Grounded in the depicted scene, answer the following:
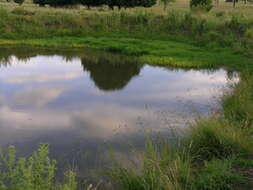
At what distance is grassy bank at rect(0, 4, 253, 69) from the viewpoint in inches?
634

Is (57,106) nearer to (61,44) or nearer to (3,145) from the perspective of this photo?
(3,145)

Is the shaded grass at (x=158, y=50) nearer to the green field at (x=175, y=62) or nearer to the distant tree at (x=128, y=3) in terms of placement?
the green field at (x=175, y=62)

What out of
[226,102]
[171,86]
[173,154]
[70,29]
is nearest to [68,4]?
[70,29]

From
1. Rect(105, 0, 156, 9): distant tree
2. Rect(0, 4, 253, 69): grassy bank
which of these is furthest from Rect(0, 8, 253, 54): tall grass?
Rect(105, 0, 156, 9): distant tree

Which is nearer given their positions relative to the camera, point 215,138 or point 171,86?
point 215,138

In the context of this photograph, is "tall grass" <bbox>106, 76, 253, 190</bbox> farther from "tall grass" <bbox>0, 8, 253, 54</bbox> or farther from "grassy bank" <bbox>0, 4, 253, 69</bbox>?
"tall grass" <bbox>0, 8, 253, 54</bbox>

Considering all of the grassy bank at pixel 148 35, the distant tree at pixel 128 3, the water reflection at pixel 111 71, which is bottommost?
the water reflection at pixel 111 71

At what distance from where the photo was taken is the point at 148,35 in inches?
856

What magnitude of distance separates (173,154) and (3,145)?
3618 mm

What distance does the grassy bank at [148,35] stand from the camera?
16.1 meters

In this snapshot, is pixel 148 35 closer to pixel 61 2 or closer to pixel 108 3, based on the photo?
pixel 108 3

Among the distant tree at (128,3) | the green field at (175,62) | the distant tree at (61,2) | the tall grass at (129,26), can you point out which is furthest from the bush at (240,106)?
the distant tree at (61,2)

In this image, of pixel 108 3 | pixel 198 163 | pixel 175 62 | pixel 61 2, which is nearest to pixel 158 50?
pixel 175 62

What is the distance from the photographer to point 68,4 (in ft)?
147
